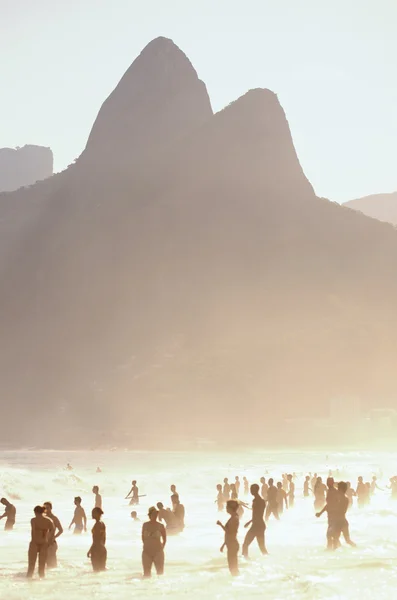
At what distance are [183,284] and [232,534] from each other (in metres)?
132

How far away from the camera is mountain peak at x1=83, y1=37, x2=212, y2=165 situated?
586ft

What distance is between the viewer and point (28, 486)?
149 ft

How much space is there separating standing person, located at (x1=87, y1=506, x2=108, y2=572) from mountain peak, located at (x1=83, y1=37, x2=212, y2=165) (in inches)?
6491

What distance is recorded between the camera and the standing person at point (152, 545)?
13594 mm

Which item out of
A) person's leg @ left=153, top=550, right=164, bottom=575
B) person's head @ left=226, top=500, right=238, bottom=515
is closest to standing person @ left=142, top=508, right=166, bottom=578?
person's leg @ left=153, top=550, right=164, bottom=575

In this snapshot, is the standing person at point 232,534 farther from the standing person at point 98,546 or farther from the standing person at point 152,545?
the standing person at point 98,546

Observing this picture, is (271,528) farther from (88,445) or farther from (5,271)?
(5,271)

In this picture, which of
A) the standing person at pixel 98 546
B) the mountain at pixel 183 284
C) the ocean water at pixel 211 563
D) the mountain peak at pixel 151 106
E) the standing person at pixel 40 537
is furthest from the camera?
the mountain peak at pixel 151 106

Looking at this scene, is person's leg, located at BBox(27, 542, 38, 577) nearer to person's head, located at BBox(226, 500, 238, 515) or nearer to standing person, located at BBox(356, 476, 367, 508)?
person's head, located at BBox(226, 500, 238, 515)

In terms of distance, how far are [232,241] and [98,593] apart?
5489 inches

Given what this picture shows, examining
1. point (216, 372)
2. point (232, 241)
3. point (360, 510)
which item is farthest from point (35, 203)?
point (360, 510)

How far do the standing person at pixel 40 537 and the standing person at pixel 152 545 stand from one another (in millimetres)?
1590

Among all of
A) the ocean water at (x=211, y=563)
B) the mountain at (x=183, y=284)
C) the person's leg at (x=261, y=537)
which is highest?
the mountain at (x=183, y=284)

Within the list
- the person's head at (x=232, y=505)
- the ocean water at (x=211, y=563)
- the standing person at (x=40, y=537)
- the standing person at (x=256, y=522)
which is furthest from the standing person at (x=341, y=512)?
the standing person at (x=40, y=537)
